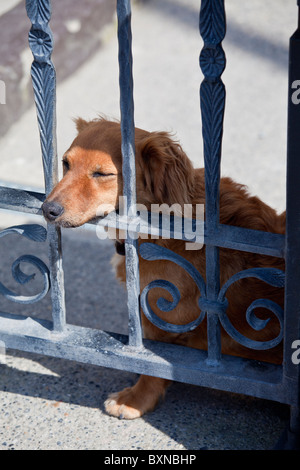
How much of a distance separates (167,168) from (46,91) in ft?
2.05

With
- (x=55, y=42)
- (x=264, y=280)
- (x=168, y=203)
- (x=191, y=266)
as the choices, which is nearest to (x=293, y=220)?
(x=264, y=280)

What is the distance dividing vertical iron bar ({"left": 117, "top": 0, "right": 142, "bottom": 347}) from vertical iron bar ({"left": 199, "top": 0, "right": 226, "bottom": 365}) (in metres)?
0.23

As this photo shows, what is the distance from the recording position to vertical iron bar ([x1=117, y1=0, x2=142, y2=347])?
2002 mm

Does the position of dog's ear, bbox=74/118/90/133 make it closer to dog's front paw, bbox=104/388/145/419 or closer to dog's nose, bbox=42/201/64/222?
dog's nose, bbox=42/201/64/222

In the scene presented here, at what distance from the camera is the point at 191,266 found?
88.6 inches

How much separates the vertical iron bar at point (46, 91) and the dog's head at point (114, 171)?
0.47ft

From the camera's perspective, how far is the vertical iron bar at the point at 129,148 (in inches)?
78.8

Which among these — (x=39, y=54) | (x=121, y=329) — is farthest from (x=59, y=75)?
(x=39, y=54)

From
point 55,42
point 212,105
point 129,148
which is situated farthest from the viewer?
point 55,42

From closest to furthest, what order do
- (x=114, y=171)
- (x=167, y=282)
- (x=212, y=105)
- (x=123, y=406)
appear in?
(x=212, y=105) → (x=167, y=282) → (x=114, y=171) → (x=123, y=406)

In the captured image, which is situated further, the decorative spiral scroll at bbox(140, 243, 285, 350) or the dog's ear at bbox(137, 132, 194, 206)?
the dog's ear at bbox(137, 132, 194, 206)

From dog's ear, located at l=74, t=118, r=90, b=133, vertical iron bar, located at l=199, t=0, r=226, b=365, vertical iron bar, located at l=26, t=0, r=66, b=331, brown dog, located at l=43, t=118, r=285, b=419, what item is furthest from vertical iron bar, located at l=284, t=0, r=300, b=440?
dog's ear, located at l=74, t=118, r=90, b=133

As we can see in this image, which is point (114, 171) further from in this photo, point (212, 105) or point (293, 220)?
point (293, 220)

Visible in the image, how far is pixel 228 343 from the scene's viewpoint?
277 cm
